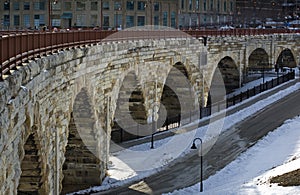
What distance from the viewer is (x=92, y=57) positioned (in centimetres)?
2469

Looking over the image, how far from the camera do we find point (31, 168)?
1798cm

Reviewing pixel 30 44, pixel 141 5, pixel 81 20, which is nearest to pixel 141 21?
pixel 141 5

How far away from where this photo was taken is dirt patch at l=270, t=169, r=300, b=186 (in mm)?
22219

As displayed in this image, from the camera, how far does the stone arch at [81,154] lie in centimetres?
2647

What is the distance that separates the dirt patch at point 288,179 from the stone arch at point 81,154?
28.5 ft

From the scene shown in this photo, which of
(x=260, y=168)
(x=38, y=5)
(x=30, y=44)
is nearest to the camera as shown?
(x=30, y=44)

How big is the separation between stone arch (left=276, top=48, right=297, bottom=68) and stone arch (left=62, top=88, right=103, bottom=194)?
56040 millimetres

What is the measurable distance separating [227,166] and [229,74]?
107 feet

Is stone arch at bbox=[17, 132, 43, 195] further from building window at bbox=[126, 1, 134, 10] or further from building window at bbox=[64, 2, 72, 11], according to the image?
building window at bbox=[126, 1, 134, 10]

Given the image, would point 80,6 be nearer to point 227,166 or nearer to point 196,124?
point 196,124

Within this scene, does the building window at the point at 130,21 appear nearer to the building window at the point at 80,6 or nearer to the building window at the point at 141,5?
the building window at the point at 141,5

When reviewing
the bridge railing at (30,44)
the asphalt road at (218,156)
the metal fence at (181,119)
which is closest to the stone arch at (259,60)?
the metal fence at (181,119)

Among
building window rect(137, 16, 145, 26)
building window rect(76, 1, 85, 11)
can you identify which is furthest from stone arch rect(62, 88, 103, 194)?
building window rect(137, 16, 145, 26)

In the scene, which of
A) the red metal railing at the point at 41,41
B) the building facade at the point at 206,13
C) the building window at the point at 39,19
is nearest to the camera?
the red metal railing at the point at 41,41
